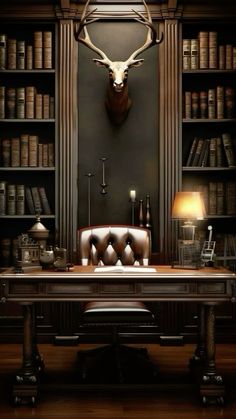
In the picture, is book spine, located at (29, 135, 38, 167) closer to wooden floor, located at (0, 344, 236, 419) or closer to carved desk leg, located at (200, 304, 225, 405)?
wooden floor, located at (0, 344, 236, 419)

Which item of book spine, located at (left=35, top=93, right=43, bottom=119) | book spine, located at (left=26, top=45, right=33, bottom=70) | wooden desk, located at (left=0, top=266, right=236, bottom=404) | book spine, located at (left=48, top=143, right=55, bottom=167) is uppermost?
book spine, located at (left=26, top=45, right=33, bottom=70)

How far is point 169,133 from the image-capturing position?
5211mm

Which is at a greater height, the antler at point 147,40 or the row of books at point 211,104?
the antler at point 147,40

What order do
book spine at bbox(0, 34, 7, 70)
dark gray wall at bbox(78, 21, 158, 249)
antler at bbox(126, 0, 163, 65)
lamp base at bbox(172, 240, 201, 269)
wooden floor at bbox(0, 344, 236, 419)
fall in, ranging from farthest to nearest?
dark gray wall at bbox(78, 21, 158, 249) → book spine at bbox(0, 34, 7, 70) → antler at bbox(126, 0, 163, 65) → lamp base at bbox(172, 240, 201, 269) → wooden floor at bbox(0, 344, 236, 419)

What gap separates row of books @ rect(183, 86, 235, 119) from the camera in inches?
206

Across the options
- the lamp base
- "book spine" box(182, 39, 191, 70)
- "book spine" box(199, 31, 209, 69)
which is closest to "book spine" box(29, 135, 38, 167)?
"book spine" box(182, 39, 191, 70)

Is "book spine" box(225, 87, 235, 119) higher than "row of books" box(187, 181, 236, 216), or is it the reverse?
"book spine" box(225, 87, 235, 119)

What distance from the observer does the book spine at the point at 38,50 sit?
520 cm

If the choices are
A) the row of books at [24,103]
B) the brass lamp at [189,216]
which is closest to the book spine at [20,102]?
the row of books at [24,103]

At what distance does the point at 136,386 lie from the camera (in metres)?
3.66

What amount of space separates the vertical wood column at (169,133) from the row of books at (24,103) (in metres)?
1.00

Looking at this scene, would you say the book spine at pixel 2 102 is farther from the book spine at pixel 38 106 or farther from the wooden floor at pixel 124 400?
the wooden floor at pixel 124 400

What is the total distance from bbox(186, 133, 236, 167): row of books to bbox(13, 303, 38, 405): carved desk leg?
92.2 inches

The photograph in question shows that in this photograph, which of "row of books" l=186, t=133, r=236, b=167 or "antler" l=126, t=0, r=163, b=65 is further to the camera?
"row of books" l=186, t=133, r=236, b=167
